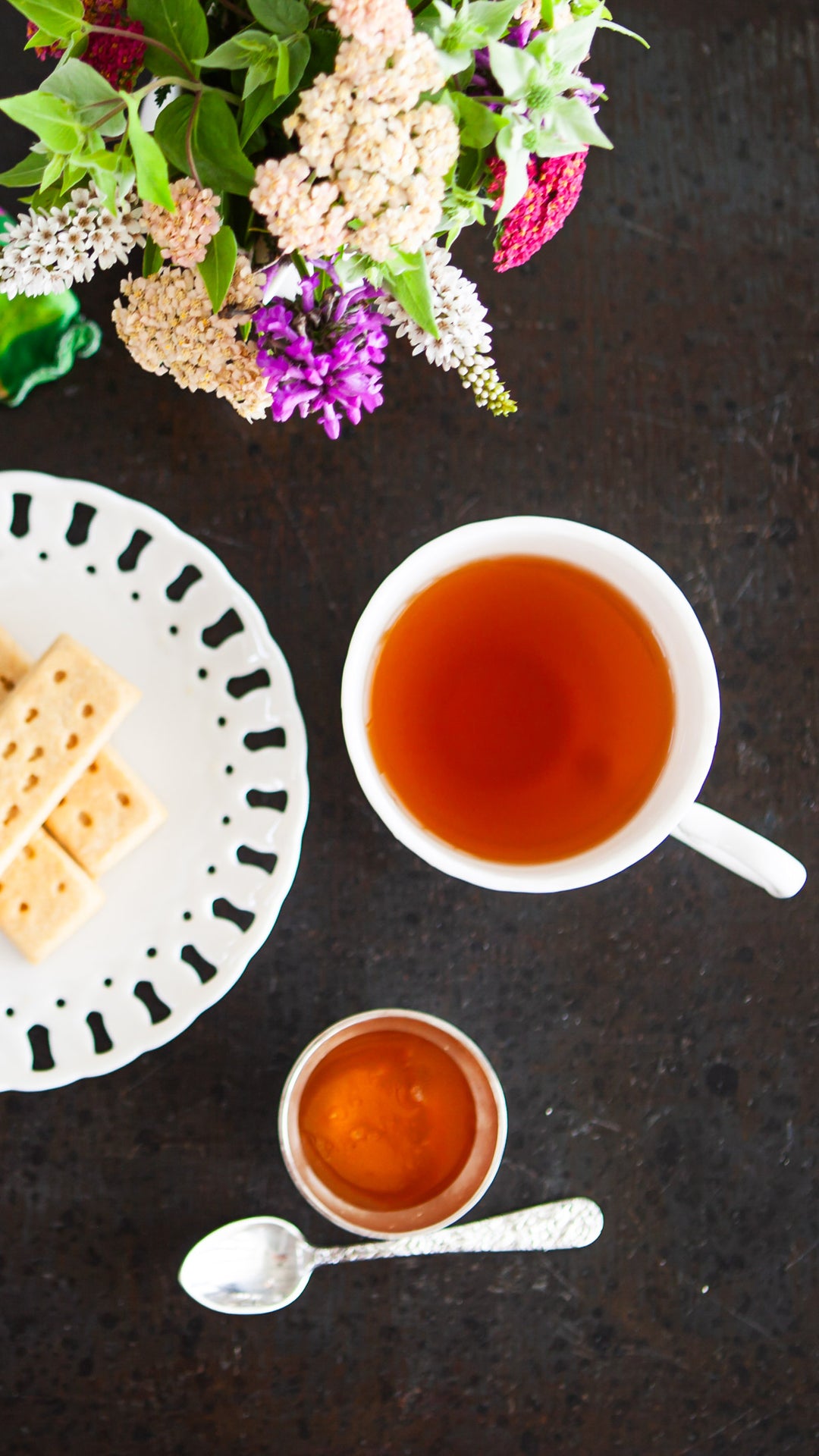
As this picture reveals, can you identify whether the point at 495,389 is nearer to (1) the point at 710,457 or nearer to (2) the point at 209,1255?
(1) the point at 710,457

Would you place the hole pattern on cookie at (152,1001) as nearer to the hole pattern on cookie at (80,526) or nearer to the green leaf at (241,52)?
the hole pattern on cookie at (80,526)

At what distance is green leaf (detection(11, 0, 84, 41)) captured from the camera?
0.56 m

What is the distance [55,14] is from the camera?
1.88 feet

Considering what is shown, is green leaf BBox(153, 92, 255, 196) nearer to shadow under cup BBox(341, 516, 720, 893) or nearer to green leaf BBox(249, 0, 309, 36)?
green leaf BBox(249, 0, 309, 36)

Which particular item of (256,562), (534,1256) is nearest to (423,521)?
(256,562)

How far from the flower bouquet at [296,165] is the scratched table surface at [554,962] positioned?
30 cm

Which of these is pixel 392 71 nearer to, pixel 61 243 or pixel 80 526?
pixel 61 243

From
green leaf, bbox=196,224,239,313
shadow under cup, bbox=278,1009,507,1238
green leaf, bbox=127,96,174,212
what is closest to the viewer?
green leaf, bbox=127,96,174,212

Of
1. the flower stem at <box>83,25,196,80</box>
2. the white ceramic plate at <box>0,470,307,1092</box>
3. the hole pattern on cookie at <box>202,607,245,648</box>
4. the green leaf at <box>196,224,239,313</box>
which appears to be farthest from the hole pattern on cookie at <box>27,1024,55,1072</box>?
the flower stem at <box>83,25,196,80</box>

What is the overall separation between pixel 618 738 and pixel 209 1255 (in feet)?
1.99

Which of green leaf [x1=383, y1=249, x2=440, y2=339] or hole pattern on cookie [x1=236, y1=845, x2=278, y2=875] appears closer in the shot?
green leaf [x1=383, y1=249, x2=440, y2=339]

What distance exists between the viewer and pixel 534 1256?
41.4 inches

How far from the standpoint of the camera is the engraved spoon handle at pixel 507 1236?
102 cm

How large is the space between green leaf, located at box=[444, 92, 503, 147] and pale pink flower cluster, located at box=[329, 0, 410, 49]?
2.6 inches
